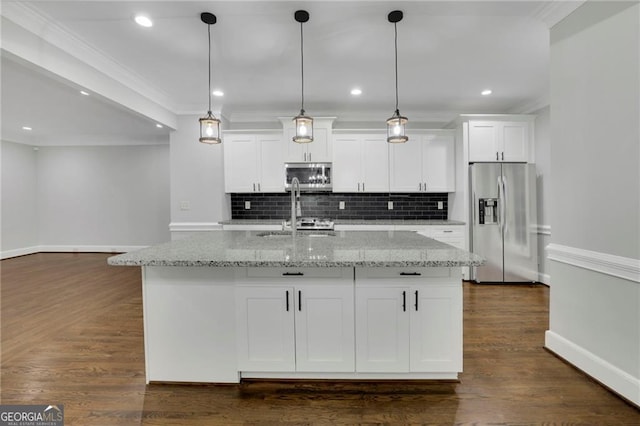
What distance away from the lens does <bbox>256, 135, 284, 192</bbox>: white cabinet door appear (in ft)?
15.8

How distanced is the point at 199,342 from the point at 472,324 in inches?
98.0

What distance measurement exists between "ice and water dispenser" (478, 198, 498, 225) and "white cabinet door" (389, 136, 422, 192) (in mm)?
923

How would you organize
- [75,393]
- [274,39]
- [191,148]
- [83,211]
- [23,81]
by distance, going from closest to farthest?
[75,393] → [274,39] → [23,81] → [191,148] → [83,211]

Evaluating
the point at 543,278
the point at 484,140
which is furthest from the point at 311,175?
the point at 543,278

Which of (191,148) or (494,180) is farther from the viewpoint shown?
(191,148)

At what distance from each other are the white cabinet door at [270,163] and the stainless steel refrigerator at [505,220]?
2.91 metres

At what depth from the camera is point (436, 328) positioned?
6.29 ft

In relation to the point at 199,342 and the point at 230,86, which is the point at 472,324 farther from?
the point at 230,86

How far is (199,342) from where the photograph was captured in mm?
1968

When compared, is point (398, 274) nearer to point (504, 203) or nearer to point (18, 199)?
point (504, 203)

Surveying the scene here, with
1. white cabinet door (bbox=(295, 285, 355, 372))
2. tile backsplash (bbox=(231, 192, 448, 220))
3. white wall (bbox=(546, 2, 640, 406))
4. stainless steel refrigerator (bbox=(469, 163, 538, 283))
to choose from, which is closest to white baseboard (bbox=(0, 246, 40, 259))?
tile backsplash (bbox=(231, 192, 448, 220))

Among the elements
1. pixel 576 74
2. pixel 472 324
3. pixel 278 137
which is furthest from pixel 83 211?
→ pixel 576 74

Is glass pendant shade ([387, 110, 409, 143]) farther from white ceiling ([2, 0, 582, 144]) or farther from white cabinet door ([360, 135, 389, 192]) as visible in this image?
white cabinet door ([360, 135, 389, 192])

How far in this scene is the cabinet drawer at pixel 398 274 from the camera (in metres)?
1.89
